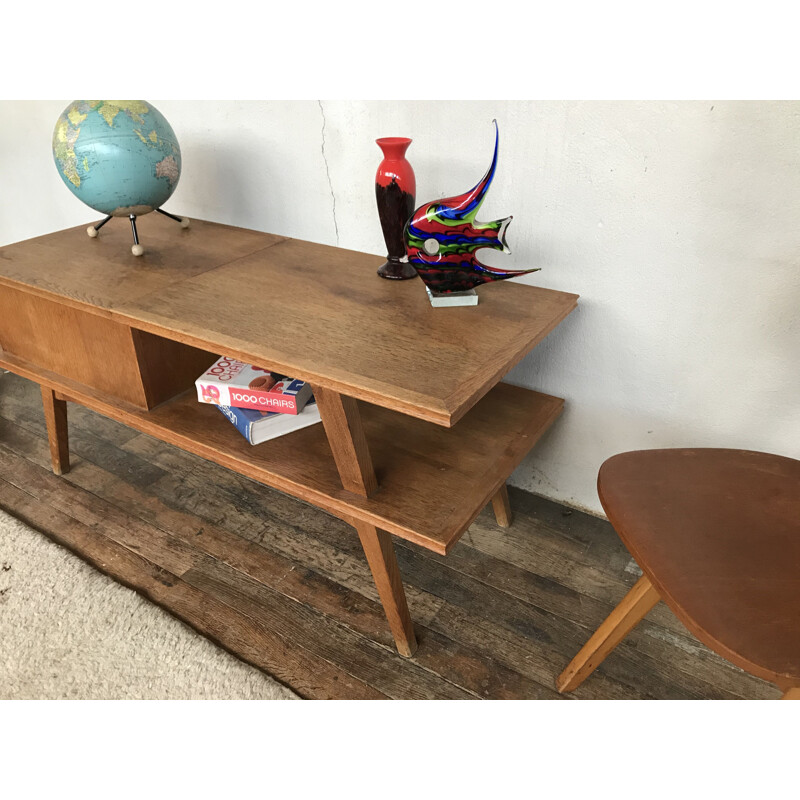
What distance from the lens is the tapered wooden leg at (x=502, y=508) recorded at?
5.23 ft

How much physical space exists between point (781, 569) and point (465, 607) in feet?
2.24

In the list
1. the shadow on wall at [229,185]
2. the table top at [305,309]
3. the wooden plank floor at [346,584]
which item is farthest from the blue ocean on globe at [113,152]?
the wooden plank floor at [346,584]

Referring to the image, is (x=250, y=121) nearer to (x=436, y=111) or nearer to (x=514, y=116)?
(x=436, y=111)

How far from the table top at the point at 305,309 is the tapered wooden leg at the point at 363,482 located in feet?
0.23

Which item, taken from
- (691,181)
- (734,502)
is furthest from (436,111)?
(734,502)

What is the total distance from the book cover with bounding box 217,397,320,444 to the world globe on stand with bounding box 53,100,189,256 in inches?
21.6

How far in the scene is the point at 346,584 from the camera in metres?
1.48

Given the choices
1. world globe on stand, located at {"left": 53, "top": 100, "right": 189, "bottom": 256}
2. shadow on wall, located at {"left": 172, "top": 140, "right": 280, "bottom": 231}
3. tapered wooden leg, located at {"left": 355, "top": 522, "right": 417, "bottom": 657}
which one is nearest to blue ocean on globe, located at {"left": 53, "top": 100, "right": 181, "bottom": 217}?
world globe on stand, located at {"left": 53, "top": 100, "right": 189, "bottom": 256}

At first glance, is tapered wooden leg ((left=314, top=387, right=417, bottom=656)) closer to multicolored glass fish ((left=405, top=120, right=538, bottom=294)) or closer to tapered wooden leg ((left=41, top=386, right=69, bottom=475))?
multicolored glass fish ((left=405, top=120, right=538, bottom=294))

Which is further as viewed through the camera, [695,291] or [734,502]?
[695,291]

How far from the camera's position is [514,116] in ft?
4.34

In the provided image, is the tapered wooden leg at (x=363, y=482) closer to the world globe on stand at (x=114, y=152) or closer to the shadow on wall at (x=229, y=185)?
the world globe on stand at (x=114, y=152)

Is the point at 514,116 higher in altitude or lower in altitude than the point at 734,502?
higher

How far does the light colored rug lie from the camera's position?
4.14 ft
